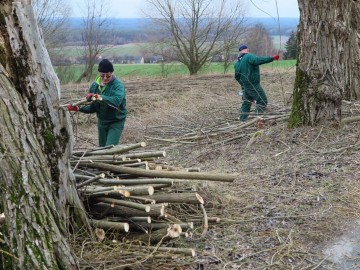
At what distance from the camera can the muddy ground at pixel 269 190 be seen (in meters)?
4.41

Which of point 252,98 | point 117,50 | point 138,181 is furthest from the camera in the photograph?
point 117,50

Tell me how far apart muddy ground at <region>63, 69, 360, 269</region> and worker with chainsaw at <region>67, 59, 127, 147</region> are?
364 mm

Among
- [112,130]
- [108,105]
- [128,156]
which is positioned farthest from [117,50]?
[128,156]

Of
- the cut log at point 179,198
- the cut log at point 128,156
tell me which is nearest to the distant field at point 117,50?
the cut log at point 128,156

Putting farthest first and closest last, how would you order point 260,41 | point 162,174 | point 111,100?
point 260,41 → point 111,100 → point 162,174

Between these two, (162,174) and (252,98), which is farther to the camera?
(252,98)

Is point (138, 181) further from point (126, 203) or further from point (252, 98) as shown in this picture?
point (252, 98)

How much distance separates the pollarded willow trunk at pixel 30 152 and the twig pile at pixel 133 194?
0.38m

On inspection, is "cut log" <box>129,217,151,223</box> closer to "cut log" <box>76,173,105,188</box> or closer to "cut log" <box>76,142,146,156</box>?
"cut log" <box>76,173,105,188</box>

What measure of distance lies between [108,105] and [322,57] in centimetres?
342

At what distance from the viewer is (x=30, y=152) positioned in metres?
3.59

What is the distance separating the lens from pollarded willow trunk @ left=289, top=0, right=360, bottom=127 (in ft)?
26.8

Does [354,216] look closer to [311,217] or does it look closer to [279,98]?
[311,217]

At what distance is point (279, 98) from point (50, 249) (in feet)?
37.4
